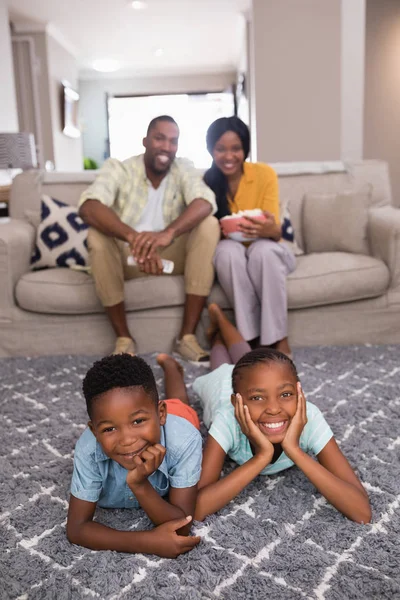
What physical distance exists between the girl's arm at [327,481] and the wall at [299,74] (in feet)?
11.6

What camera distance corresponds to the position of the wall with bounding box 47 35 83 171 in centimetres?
663

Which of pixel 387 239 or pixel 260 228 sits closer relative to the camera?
pixel 260 228

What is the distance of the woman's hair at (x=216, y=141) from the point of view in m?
2.32

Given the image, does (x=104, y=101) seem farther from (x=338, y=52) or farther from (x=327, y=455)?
(x=327, y=455)

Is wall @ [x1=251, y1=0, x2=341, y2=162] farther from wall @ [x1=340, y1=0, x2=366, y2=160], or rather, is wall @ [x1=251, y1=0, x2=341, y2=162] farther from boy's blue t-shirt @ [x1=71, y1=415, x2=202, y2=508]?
boy's blue t-shirt @ [x1=71, y1=415, x2=202, y2=508]

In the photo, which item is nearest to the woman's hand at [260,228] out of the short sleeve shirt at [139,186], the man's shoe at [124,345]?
the short sleeve shirt at [139,186]

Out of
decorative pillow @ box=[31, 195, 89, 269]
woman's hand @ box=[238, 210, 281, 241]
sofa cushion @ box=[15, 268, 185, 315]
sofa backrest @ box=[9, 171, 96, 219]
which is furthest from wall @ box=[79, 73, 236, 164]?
woman's hand @ box=[238, 210, 281, 241]

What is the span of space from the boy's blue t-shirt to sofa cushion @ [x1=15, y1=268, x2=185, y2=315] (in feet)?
3.89

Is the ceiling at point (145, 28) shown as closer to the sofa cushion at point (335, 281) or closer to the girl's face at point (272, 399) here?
the sofa cushion at point (335, 281)

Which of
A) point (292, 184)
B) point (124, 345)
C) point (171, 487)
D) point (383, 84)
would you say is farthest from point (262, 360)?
point (383, 84)

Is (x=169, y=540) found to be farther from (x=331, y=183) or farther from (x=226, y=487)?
(x=331, y=183)

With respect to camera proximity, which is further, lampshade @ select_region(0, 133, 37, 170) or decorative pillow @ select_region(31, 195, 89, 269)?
lampshade @ select_region(0, 133, 37, 170)

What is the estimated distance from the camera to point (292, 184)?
2.74 m

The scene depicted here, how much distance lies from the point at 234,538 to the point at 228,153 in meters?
1.68
